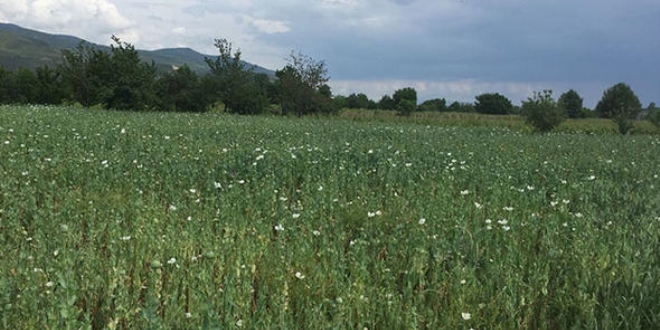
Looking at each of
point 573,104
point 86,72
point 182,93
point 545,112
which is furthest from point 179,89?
point 573,104

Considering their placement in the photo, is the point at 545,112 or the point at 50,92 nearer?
the point at 545,112

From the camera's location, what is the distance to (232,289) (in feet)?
12.4

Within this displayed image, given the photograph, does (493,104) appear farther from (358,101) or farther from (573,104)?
(358,101)

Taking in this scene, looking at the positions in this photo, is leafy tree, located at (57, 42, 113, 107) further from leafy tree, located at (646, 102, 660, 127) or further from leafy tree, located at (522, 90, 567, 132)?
leafy tree, located at (646, 102, 660, 127)

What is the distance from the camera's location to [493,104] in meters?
104

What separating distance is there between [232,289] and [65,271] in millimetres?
1547

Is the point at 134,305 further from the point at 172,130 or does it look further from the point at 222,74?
the point at 222,74

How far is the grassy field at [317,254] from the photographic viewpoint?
3762 mm

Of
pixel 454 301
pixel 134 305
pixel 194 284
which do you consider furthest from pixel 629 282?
pixel 134 305

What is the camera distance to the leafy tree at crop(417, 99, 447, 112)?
97.3 meters

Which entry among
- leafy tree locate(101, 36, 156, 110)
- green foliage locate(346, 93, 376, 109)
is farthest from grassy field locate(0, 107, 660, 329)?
green foliage locate(346, 93, 376, 109)

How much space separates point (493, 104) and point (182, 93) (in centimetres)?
7189

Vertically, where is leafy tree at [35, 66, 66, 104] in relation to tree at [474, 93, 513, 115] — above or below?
below

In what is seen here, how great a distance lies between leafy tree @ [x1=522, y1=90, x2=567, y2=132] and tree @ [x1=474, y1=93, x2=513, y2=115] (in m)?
73.2
